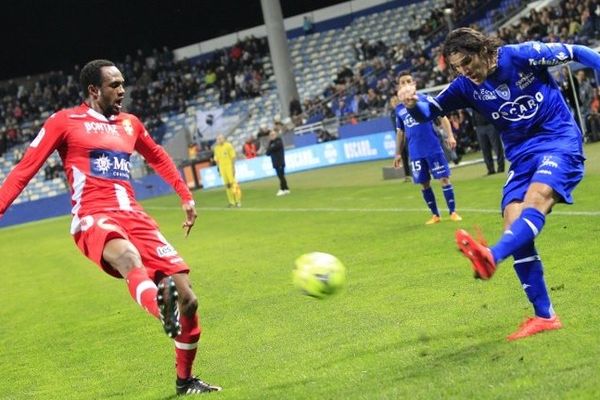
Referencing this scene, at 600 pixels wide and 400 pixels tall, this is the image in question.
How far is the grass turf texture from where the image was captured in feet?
19.5

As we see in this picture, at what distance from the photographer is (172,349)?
8539 mm

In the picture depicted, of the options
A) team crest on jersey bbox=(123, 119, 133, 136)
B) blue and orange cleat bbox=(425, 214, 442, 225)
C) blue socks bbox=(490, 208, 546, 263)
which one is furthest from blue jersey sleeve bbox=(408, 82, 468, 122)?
blue and orange cleat bbox=(425, 214, 442, 225)

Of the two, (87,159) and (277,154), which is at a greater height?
(87,159)

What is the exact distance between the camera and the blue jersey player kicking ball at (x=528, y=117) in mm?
6594

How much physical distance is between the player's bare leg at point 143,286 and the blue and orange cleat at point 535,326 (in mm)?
2309

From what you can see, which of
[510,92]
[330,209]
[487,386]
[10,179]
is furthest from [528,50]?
[330,209]

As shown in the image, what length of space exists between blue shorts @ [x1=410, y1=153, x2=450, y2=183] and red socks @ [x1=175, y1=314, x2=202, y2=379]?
979cm

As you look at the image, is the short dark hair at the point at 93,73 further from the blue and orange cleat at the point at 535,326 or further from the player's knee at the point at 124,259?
the blue and orange cleat at the point at 535,326

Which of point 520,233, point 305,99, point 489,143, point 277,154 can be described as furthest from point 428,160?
point 305,99

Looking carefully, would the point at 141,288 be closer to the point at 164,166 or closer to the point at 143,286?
the point at 143,286

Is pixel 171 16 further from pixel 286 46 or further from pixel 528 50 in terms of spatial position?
pixel 528 50

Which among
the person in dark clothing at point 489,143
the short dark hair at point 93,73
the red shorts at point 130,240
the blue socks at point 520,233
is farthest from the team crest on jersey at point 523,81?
the person in dark clothing at point 489,143

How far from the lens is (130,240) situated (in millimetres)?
6586

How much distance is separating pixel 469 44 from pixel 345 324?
2770mm
